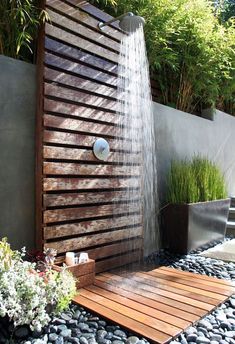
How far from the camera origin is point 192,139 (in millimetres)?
4375

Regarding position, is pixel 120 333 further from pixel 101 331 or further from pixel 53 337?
pixel 53 337

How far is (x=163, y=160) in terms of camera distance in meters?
3.76

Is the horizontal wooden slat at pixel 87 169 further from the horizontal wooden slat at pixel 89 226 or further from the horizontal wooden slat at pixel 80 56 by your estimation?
the horizontal wooden slat at pixel 80 56

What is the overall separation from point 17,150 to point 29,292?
1013 millimetres

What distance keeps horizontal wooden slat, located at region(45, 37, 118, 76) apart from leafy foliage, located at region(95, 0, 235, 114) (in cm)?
73

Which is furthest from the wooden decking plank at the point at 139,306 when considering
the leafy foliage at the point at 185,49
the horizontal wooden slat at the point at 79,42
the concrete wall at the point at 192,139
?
the leafy foliage at the point at 185,49

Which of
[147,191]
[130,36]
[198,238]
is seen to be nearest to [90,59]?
[130,36]

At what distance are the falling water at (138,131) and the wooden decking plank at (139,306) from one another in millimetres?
966

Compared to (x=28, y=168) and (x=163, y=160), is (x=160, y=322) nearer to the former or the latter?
(x=28, y=168)

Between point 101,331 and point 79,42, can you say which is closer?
point 101,331

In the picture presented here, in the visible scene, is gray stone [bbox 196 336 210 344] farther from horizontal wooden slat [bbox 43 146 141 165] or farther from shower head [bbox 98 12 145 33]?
shower head [bbox 98 12 145 33]

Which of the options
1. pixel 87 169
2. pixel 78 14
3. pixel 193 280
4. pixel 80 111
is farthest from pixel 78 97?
pixel 193 280

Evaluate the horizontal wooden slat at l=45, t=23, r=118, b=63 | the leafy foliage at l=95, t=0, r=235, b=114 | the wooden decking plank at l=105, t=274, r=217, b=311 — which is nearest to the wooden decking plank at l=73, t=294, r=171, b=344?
the wooden decking plank at l=105, t=274, r=217, b=311

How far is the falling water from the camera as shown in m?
3.19
